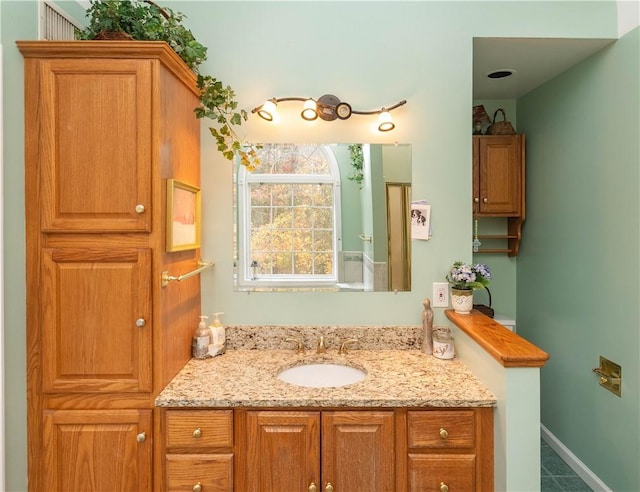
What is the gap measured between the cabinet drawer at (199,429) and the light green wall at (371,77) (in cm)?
61

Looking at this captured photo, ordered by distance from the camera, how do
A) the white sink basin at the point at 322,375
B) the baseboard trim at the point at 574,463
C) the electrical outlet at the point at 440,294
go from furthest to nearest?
A: the baseboard trim at the point at 574,463
the electrical outlet at the point at 440,294
the white sink basin at the point at 322,375

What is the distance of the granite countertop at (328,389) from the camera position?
4.66 feet

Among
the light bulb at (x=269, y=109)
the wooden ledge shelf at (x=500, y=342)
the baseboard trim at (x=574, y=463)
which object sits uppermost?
the light bulb at (x=269, y=109)

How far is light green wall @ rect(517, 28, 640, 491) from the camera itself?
1.96 m

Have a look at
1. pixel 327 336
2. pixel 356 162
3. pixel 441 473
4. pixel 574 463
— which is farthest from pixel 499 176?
pixel 441 473

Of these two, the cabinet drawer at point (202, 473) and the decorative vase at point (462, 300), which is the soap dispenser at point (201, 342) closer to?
the cabinet drawer at point (202, 473)

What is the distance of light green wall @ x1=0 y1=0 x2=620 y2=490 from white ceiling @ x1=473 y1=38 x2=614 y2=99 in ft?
0.19

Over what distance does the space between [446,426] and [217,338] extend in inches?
42.4

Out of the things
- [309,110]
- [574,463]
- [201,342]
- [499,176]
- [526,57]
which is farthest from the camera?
[499,176]

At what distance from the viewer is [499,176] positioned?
9.16 feet

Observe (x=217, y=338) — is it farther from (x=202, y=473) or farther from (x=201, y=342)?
(x=202, y=473)

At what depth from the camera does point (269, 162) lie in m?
1.98

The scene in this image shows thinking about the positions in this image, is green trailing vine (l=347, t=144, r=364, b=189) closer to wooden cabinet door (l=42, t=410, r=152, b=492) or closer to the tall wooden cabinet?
the tall wooden cabinet

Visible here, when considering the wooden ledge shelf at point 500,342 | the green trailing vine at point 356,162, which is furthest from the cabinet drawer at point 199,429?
the green trailing vine at point 356,162
